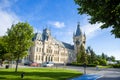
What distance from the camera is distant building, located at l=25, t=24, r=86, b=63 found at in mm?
110125

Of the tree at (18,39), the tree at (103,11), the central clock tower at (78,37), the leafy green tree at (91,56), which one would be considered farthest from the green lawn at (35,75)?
the central clock tower at (78,37)

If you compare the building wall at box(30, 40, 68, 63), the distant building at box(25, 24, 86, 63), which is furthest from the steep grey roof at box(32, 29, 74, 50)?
the building wall at box(30, 40, 68, 63)

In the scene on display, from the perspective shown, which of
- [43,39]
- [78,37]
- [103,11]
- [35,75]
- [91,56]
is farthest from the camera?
[78,37]

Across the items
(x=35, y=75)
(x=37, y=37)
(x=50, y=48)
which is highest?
(x=37, y=37)

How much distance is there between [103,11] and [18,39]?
2523 centimetres

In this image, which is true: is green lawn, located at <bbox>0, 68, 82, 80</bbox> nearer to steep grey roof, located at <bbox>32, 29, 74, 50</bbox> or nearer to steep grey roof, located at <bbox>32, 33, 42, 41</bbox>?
steep grey roof, located at <bbox>32, 33, 42, 41</bbox>

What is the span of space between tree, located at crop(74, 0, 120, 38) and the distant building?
8494 cm

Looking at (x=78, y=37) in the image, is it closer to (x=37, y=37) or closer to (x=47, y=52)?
(x=47, y=52)

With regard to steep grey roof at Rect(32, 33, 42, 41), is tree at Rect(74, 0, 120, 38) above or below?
below

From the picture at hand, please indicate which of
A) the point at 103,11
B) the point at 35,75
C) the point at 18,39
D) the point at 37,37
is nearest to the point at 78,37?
the point at 37,37

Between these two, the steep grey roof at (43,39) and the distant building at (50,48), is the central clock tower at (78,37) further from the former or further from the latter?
the steep grey roof at (43,39)

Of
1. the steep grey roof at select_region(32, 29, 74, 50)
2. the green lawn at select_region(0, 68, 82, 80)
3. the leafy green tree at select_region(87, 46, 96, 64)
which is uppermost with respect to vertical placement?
the steep grey roof at select_region(32, 29, 74, 50)

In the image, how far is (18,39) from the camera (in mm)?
40719

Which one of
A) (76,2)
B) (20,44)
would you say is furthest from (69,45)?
(76,2)
